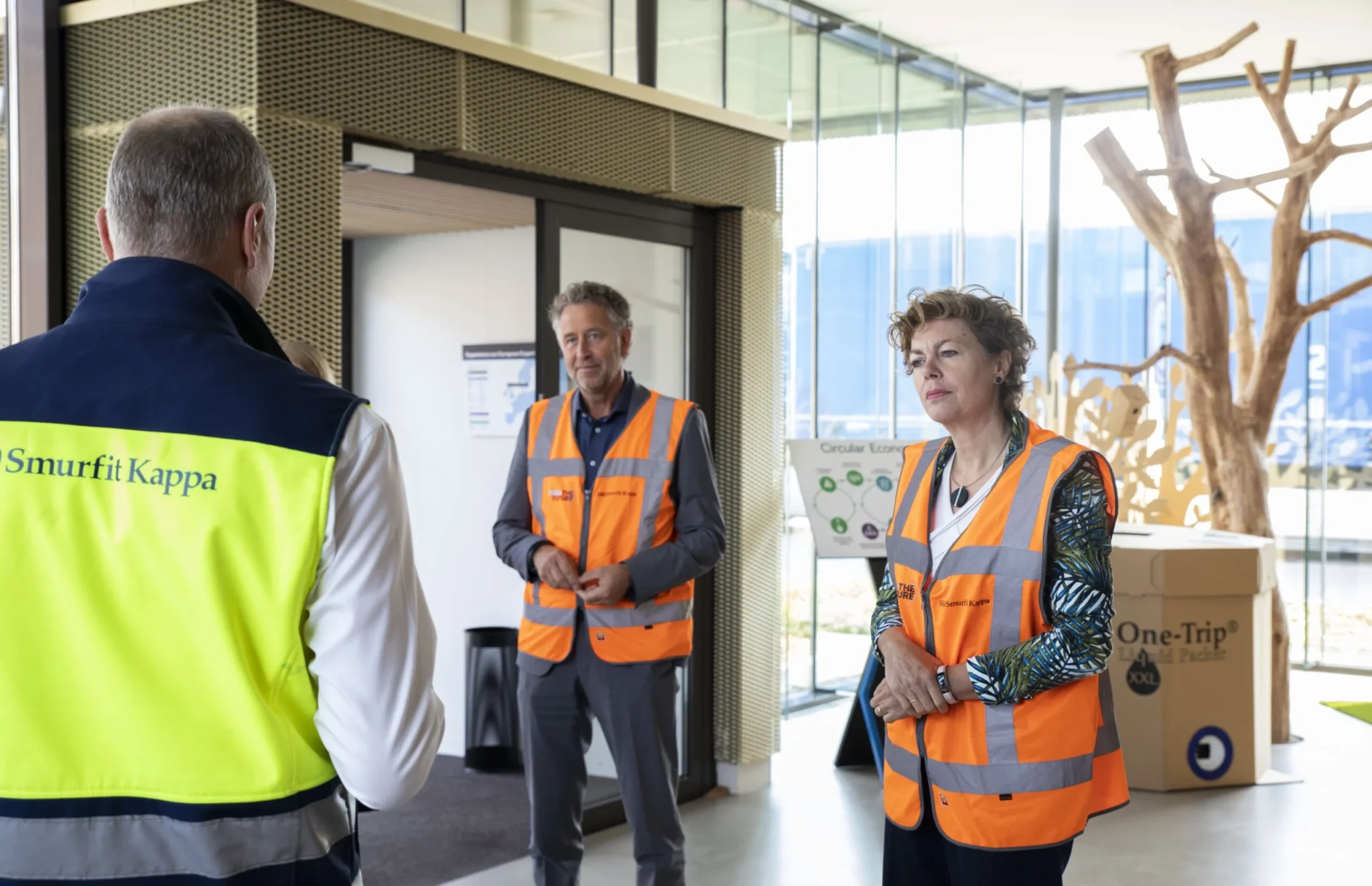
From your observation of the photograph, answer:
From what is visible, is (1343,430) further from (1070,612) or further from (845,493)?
(1070,612)

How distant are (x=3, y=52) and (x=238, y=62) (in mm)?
764

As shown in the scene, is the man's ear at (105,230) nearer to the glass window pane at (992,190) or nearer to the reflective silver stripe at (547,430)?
the reflective silver stripe at (547,430)

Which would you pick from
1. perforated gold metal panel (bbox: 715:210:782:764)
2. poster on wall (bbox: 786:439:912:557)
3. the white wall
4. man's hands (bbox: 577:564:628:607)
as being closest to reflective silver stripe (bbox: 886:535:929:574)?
man's hands (bbox: 577:564:628:607)

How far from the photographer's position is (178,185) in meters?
1.48

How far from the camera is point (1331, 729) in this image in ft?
23.3

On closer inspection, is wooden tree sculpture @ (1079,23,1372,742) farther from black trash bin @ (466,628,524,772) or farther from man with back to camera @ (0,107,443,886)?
man with back to camera @ (0,107,443,886)

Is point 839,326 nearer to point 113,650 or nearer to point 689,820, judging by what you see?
point 689,820

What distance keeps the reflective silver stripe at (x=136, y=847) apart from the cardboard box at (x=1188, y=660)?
192 inches

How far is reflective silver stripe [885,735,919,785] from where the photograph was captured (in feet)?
8.23

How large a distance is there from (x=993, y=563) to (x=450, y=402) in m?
4.12

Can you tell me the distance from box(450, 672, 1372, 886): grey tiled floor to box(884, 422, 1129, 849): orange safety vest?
228 centimetres

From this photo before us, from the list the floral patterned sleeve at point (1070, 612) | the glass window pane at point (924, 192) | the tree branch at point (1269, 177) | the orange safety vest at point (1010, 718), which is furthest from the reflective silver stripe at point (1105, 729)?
the glass window pane at point (924, 192)

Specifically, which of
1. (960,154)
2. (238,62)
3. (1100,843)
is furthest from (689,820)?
(960,154)

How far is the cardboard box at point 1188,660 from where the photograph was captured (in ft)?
18.7
